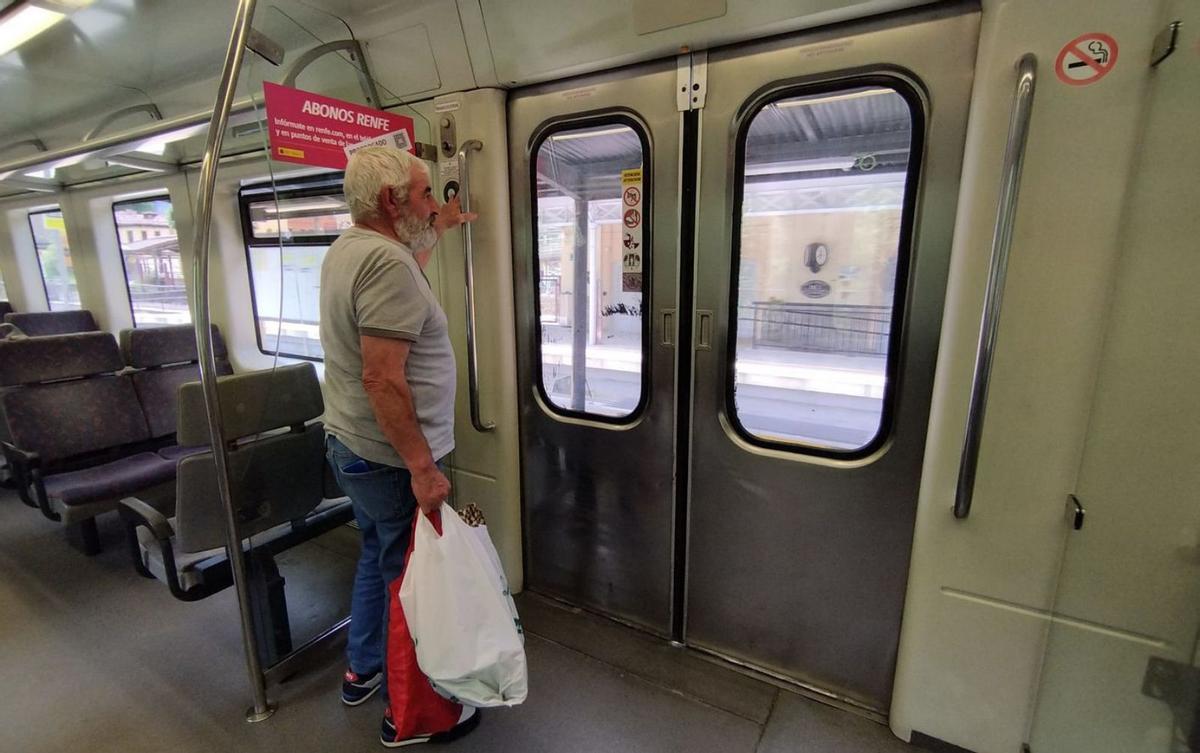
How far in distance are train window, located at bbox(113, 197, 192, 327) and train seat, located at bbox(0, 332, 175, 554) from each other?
1290 millimetres

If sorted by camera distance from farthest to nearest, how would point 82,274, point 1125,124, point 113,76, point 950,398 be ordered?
point 82,274, point 113,76, point 950,398, point 1125,124

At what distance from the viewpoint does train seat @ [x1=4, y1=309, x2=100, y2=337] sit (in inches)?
180

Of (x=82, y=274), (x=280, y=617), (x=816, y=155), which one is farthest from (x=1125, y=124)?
(x=82, y=274)

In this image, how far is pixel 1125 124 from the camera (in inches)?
47.1

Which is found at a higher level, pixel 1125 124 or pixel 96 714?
pixel 1125 124

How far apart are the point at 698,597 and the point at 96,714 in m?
2.24

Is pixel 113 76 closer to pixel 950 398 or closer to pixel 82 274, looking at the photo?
pixel 82 274

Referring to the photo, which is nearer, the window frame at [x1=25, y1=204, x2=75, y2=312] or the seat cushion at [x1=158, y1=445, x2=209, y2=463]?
the seat cushion at [x1=158, y1=445, x2=209, y2=463]

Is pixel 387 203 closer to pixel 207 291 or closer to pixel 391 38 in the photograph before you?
pixel 207 291

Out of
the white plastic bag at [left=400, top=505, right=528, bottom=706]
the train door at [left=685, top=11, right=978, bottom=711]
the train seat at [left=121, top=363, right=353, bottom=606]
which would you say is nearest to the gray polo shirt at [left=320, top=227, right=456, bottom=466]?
the white plastic bag at [left=400, top=505, right=528, bottom=706]

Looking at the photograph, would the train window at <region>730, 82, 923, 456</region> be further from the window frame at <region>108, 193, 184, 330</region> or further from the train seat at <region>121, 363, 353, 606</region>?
the window frame at <region>108, 193, 184, 330</region>

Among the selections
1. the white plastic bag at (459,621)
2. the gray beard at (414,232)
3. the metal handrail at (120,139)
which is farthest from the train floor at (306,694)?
the metal handrail at (120,139)

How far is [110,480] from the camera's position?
2705 mm

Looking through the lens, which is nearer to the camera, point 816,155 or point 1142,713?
point 1142,713
